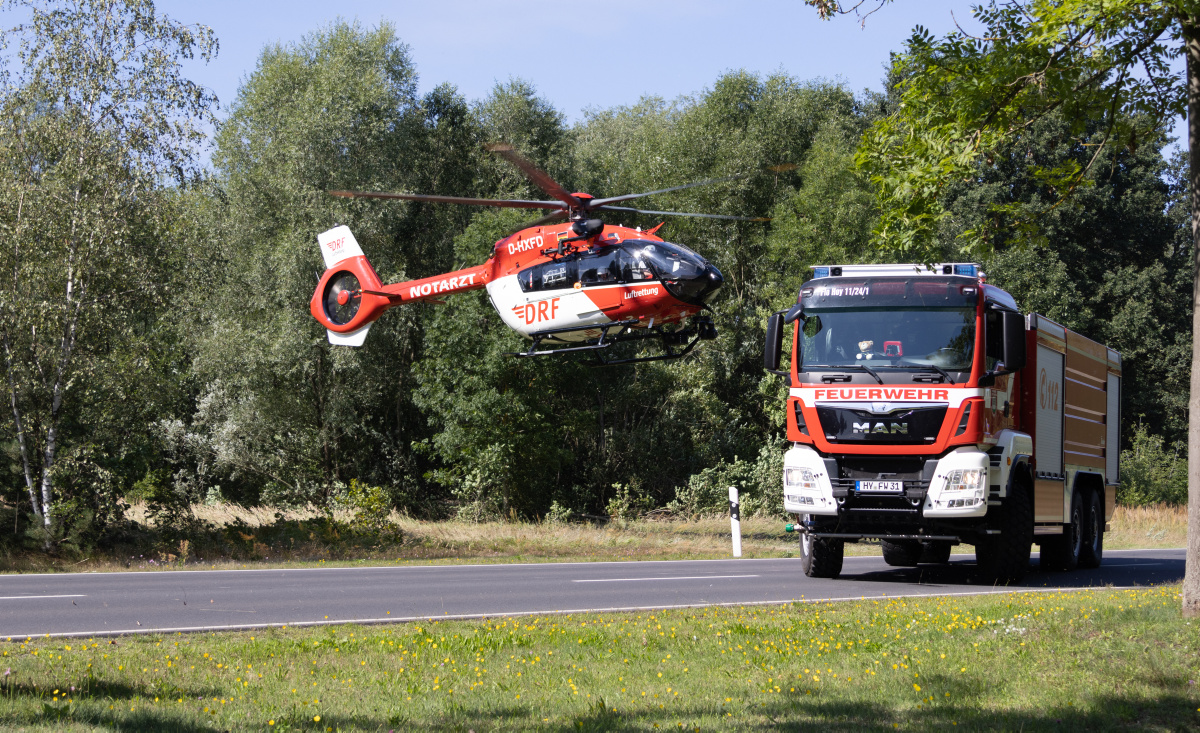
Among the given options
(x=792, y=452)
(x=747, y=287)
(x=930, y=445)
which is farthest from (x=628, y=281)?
(x=747, y=287)

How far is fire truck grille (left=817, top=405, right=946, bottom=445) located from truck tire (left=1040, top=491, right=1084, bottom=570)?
4.44 metres

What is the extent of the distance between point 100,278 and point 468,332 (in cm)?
1167

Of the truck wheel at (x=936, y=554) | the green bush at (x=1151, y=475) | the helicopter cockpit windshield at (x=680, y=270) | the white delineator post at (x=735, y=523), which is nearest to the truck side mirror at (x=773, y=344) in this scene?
the helicopter cockpit windshield at (x=680, y=270)

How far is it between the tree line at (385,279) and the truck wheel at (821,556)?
10.6m

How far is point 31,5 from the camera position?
20.8m

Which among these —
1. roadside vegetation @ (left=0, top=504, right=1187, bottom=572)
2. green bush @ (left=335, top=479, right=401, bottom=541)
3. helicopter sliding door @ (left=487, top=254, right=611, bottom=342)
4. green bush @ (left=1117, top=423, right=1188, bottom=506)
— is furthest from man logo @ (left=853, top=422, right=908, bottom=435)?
green bush @ (left=1117, top=423, right=1188, bottom=506)

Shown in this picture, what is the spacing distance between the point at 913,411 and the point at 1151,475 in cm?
2988

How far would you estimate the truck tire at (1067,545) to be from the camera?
1485 cm

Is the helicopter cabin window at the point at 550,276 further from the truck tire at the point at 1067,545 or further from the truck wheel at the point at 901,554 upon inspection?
the truck tire at the point at 1067,545

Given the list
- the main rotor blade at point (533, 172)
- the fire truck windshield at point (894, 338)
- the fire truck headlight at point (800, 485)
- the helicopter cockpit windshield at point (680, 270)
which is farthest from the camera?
the helicopter cockpit windshield at point (680, 270)

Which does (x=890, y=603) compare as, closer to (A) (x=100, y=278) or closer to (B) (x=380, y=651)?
(B) (x=380, y=651)

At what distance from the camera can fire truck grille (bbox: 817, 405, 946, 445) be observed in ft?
37.5

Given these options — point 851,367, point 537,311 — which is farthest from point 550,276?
point 851,367

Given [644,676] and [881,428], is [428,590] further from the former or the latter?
[644,676]
